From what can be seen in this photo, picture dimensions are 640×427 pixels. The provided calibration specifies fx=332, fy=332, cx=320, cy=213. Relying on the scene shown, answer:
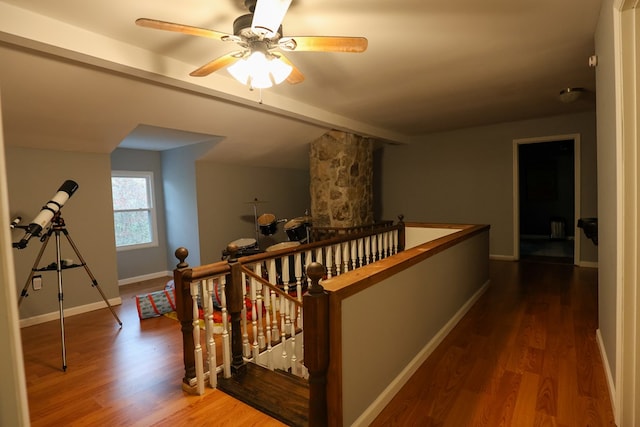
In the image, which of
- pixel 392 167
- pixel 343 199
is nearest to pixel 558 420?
pixel 343 199

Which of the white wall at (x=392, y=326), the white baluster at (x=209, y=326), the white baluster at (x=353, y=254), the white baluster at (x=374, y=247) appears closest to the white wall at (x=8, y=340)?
the white wall at (x=392, y=326)

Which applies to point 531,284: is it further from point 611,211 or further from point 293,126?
point 293,126

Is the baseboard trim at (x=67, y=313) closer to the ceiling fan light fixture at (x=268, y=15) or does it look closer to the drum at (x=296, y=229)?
the drum at (x=296, y=229)

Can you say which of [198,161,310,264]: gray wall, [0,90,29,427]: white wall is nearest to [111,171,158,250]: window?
[198,161,310,264]: gray wall

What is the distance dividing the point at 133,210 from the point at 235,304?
4.38m

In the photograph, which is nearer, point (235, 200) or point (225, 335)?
point (225, 335)

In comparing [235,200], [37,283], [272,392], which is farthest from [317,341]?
[235,200]

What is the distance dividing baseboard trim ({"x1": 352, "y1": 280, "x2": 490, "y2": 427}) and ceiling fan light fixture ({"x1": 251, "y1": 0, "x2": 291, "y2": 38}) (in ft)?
6.96

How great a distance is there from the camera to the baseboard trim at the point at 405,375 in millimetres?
1808

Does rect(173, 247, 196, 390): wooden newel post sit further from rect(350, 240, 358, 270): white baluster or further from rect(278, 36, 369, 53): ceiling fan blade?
rect(350, 240, 358, 270): white baluster

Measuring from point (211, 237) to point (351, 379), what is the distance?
454cm

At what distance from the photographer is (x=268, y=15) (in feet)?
5.63

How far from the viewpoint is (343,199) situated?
5449 mm

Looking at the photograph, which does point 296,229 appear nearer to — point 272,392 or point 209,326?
point 209,326
